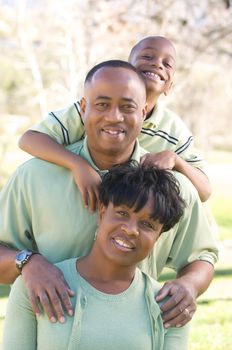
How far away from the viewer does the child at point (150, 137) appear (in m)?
3.13

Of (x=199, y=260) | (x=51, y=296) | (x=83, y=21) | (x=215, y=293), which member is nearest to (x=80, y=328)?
(x=51, y=296)

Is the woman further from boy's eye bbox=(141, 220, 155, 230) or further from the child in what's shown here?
the child

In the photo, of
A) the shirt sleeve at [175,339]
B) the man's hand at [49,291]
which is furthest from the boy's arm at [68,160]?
the shirt sleeve at [175,339]

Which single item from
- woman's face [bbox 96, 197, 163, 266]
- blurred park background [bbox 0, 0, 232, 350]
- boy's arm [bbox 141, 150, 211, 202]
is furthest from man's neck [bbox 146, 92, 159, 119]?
blurred park background [bbox 0, 0, 232, 350]

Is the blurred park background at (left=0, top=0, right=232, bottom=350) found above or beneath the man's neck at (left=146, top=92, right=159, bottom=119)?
above

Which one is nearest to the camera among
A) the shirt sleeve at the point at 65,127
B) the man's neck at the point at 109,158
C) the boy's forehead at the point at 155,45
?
the man's neck at the point at 109,158

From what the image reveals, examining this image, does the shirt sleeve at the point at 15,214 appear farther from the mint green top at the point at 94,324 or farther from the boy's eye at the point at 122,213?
the boy's eye at the point at 122,213

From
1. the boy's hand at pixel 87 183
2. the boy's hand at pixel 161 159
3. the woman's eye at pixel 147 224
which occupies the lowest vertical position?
the woman's eye at pixel 147 224

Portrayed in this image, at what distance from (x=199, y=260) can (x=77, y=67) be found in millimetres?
19961

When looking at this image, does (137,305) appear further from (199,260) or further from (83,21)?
(83,21)

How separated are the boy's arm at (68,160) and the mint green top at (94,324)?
0.89 feet

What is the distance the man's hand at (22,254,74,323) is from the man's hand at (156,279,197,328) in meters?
0.36

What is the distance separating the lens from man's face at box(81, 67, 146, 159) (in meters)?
2.97

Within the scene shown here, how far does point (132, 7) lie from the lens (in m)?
14.3
